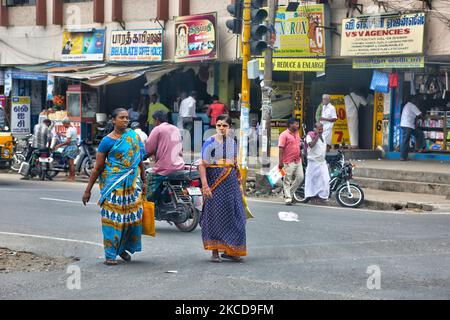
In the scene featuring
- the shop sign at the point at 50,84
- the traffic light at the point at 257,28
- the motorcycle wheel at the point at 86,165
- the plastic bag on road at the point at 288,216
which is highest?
the traffic light at the point at 257,28

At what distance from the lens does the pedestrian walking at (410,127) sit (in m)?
21.6

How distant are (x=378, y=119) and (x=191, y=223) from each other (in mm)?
12069

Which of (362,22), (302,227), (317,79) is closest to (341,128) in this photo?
(317,79)

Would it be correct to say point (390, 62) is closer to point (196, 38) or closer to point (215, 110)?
point (215, 110)

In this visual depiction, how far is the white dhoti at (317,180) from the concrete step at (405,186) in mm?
2837

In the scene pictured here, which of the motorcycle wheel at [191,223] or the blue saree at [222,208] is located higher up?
the blue saree at [222,208]

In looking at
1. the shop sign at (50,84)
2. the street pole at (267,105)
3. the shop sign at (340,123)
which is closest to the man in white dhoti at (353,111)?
the shop sign at (340,123)

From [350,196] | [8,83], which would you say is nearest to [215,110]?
[350,196]

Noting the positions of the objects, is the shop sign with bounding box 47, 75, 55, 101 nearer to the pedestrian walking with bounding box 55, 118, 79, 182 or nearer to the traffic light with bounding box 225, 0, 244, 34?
the pedestrian walking with bounding box 55, 118, 79, 182

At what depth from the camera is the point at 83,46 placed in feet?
95.7

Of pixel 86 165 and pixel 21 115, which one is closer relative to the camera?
pixel 86 165

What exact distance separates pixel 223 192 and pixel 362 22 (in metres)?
13.0

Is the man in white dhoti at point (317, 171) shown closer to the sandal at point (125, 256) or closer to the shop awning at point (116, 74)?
the sandal at point (125, 256)

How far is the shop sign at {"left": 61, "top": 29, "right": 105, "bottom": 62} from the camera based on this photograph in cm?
2861
